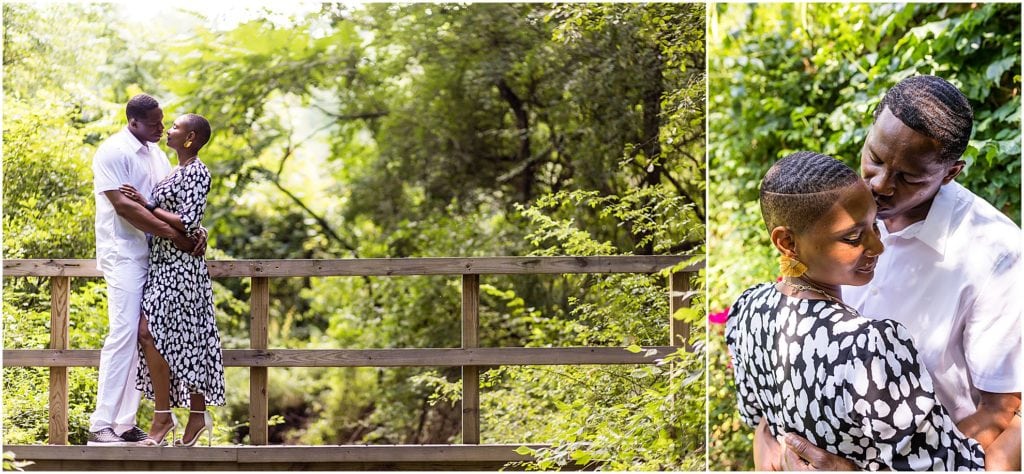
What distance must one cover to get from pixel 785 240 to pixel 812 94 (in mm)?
2684

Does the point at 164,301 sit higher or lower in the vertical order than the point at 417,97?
lower

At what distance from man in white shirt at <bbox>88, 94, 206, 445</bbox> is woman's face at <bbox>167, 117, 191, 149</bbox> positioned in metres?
0.05

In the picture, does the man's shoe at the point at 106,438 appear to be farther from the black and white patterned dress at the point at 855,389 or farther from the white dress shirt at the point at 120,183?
the black and white patterned dress at the point at 855,389

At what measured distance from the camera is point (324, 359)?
3338mm

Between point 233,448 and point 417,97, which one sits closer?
point 233,448

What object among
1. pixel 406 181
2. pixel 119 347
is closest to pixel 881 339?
pixel 119 347

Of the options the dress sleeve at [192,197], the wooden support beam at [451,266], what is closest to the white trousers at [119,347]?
the dress sleeve at [192,197]

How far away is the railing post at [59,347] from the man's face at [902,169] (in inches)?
111

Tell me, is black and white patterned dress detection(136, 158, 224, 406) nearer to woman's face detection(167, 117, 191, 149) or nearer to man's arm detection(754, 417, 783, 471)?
woman's face detection(167, 117, 191, 149)

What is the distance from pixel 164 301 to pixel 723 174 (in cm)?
277

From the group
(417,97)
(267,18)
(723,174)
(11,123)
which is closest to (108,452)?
(11,123)

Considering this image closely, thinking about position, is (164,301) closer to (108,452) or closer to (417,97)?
(108,452)

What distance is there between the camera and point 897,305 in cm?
160

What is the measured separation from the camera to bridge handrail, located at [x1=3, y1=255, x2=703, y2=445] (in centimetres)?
312
